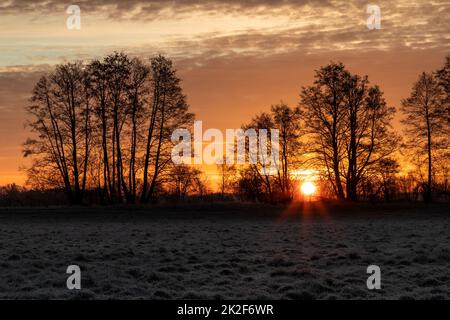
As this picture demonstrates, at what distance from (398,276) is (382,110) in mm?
32826

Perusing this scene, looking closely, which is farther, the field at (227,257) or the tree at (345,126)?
the tree at (345,126)

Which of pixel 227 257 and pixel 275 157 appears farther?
pixel 275 157

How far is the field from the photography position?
14779 millimetres

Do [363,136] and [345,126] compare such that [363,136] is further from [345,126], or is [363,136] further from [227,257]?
[227,257]

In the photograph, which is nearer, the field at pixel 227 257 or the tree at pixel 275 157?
the field at pixel 227 257

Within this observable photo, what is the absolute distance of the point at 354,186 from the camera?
4725cm

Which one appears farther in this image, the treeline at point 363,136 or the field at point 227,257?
the treeline at point 363,136

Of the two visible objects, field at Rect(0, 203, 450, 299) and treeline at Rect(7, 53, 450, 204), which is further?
treeline at Rect(7, 53, 450, 204)

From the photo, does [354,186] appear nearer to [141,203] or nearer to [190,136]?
[190,136]

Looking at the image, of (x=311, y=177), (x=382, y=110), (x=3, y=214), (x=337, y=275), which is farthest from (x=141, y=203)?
(x=337, y=275)

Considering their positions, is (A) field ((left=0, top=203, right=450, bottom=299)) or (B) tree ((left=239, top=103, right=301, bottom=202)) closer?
(A) field ((left=0, top=203, right=450, bottom=299))

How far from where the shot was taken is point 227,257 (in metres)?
19.7

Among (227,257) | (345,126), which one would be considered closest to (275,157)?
(345,126)

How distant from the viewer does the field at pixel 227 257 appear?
1478cm
